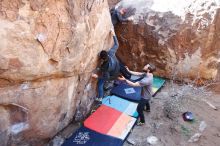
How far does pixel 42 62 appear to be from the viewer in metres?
4.09

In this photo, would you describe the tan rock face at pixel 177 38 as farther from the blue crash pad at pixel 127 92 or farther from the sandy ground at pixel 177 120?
the blue crash pad at pixel 127 92

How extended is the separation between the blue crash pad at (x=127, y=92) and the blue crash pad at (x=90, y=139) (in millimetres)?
1317

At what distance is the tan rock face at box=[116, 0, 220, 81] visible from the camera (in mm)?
6520

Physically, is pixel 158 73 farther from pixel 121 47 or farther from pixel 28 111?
pixel 28 111

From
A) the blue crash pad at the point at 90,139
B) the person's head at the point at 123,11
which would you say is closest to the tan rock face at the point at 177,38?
the person's head at the point at 123,11

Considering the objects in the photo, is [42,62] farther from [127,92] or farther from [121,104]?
[127,92]

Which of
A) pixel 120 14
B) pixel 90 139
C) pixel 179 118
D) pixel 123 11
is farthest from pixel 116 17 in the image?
pixel 90 139

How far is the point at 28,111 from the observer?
13.9 ft

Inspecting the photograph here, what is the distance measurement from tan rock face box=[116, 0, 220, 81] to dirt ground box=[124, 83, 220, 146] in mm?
429

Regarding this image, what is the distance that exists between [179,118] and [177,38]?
1.89 meters

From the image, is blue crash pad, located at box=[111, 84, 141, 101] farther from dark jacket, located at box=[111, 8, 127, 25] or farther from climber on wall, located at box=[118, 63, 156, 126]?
dark jacket, located at box=[111, 8, 127, 25]

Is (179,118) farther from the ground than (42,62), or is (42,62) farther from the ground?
(42,62)

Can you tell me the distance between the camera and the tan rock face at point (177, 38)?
6.52m

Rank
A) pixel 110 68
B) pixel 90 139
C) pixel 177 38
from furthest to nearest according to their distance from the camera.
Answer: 1. pixel 177 38
2. pixel 110 68
3. pixel 90 139
